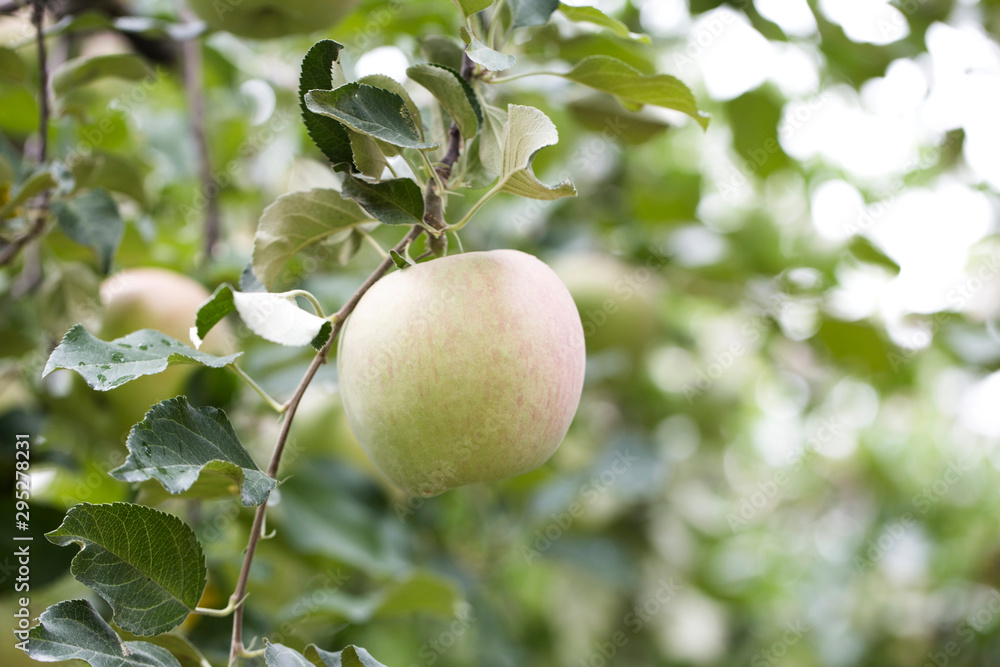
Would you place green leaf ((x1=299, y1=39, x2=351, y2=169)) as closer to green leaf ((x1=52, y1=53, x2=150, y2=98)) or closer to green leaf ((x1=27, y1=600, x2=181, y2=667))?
green leaf ((x1=27, y1=600, x2=181, y2=667))

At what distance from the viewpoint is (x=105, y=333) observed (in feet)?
2.72

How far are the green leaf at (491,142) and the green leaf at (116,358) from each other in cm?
21

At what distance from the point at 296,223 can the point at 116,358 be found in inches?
5.4

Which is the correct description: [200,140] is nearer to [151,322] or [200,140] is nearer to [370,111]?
[151,322]

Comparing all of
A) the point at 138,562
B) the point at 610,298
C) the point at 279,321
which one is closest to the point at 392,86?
the point at 279,321

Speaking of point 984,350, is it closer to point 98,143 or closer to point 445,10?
point 445,10

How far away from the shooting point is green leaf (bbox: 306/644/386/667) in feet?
1.37

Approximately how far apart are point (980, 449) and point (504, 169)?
2.07 m

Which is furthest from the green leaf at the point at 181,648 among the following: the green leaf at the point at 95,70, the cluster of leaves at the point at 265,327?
Answer: the green leaf at the point at 95,70

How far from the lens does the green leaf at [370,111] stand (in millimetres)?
399

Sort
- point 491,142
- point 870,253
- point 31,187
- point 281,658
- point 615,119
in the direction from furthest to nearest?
1. point 870,253
2. point 615,119
3. point 31,187
4. point 491,142
5. point 281,658

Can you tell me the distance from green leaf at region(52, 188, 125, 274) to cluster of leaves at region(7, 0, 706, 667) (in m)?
0.22

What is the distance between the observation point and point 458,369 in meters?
0.42

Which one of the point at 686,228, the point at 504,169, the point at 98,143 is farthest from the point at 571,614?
the point at 504,169
